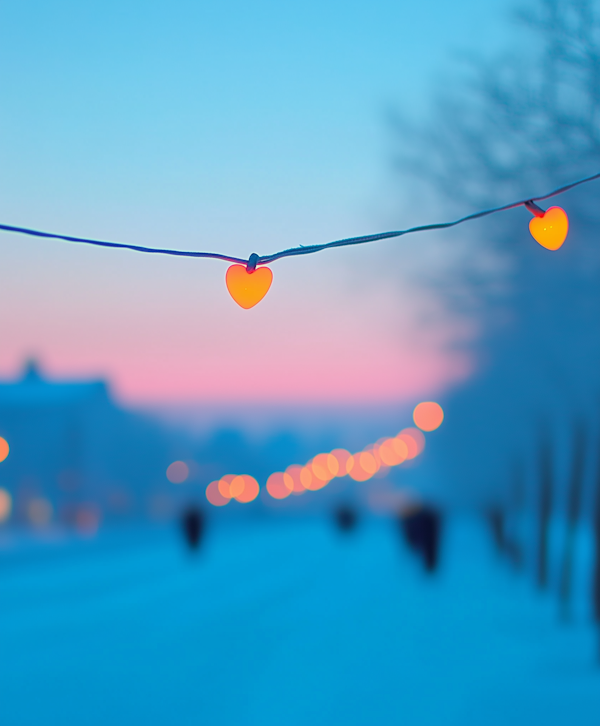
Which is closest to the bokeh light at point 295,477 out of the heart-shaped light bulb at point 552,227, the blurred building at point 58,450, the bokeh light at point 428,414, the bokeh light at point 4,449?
the blurred building at point 58,450

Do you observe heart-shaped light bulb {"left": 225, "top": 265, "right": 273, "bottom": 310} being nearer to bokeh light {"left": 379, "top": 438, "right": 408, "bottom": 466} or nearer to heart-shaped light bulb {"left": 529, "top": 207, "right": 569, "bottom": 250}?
heart-shaped light bulb {"left": 529, "top": 207, "right": 569, "bottom": 250}

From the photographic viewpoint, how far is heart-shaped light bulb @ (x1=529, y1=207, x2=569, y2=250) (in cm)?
385

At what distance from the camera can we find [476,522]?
2741 centimetres

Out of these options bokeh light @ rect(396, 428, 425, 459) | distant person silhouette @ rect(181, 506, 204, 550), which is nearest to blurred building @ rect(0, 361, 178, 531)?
bokeh light @ rect(396, 428, 425, 459)

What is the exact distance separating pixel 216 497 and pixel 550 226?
77519mm

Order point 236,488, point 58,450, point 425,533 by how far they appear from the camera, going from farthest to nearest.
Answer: point 236,488, point 58,450, point 425,533

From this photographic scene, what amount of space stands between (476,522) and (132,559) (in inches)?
590

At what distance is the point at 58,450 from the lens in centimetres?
3562

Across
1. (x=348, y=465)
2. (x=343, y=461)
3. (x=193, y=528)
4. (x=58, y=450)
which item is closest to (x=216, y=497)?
(x=343, y=461)

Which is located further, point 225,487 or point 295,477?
point 225,487

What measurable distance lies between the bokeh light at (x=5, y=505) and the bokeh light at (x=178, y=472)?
30.6 m

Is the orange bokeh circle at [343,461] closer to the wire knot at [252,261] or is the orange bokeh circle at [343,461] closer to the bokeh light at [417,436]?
the bokeh light at [417,436]

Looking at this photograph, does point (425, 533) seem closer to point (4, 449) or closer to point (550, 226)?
point (550, 226)

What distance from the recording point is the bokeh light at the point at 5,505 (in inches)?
1367
